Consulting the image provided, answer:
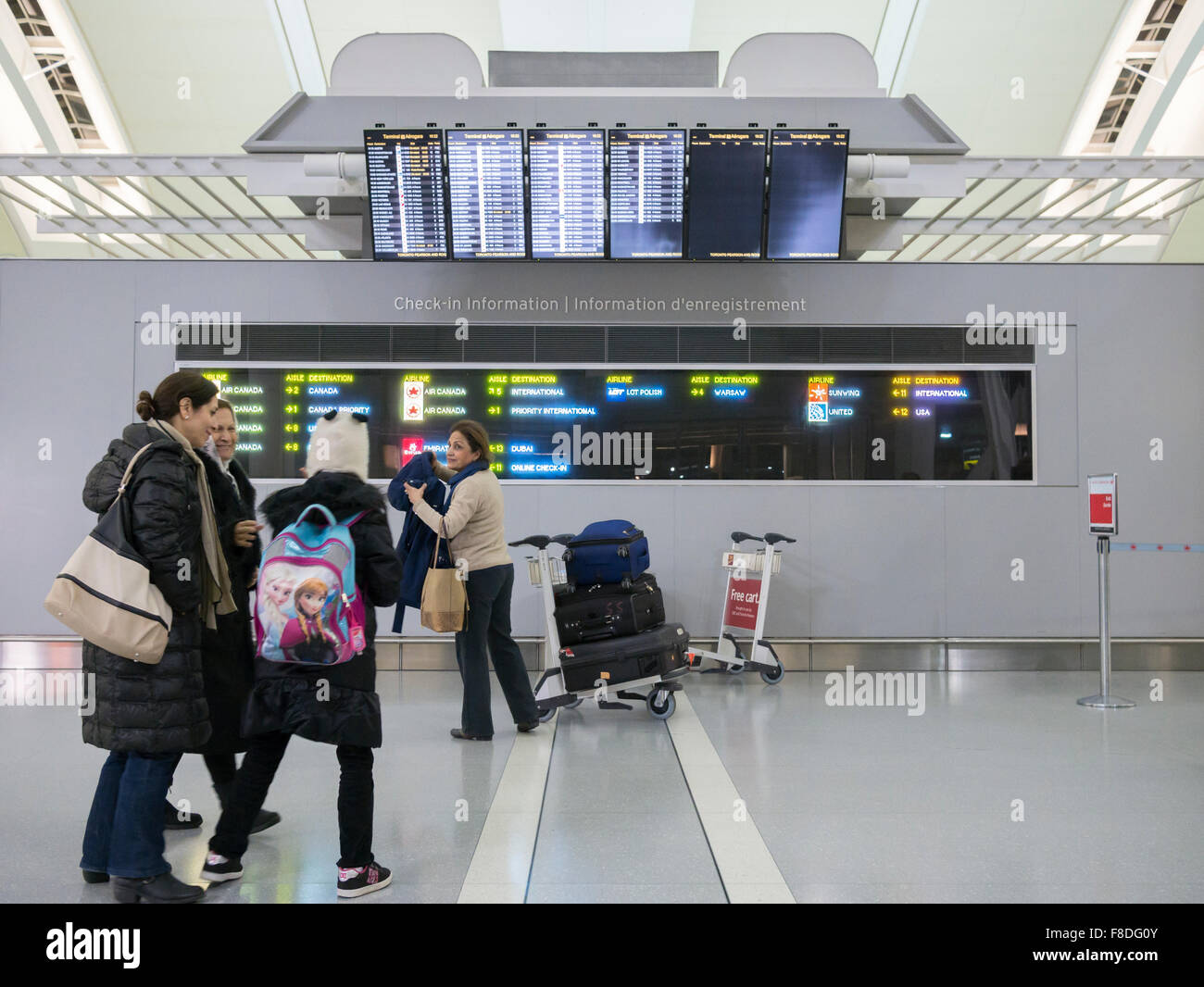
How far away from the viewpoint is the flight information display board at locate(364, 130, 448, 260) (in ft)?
21.6

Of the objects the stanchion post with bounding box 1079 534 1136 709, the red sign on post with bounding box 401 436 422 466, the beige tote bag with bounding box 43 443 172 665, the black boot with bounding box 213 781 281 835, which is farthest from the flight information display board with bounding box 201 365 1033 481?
the beige tote bag with bounding box 43 443 172 665

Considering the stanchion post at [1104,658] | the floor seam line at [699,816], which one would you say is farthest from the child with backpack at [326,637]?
the stanchion post at [1104,658]

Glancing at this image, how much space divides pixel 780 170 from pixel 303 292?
3824 millimetres

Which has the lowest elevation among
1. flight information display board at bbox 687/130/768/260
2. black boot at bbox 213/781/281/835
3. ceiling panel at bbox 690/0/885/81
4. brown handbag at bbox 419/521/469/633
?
black boot at bbox 213/781/281/835

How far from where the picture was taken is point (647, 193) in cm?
673

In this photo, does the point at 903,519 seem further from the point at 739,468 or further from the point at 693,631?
the point at 693,631

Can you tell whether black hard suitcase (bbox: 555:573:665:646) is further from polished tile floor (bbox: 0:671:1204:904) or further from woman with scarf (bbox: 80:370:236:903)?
woman with scarf (bbox: 80:370:236:903)

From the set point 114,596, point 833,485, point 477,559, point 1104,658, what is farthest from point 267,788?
point 833,485

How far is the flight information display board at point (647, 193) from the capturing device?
6.59m

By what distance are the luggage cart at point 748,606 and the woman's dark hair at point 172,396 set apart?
4.33 metres

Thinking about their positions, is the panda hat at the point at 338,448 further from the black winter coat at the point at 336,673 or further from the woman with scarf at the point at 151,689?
the woman with scarf at the point at 151,689

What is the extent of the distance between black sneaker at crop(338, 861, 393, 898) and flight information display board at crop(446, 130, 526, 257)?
496cm

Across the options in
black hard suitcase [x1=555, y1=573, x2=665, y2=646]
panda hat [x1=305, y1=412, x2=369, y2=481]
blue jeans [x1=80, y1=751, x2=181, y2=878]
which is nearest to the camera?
blue jeans [x1=80, y1=751, x2=181, y2=878]

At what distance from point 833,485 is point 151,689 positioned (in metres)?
5.71
